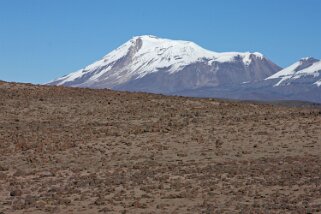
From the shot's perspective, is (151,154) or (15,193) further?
(151,154)

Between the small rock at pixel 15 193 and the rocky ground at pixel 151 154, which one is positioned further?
the small rock at pixel 15 193

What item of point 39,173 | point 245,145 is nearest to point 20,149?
point 39,173

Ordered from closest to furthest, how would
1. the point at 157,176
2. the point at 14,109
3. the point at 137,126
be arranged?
the point at 157,176 < the point at 137,126 < the point at 14,109

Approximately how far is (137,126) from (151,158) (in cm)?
905

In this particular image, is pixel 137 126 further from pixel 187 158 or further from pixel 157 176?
pixel 157 176

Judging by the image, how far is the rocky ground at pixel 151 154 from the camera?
2289 centimetres

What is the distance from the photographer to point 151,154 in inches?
1262

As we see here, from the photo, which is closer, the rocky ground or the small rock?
the rocky ground

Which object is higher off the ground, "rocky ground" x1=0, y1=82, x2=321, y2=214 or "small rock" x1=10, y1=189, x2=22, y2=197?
"rocky ground" x1=0, y1=82, x2=321, y2=214

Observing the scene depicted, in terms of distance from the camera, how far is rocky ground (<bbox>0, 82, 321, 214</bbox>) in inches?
901

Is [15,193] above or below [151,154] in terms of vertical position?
below

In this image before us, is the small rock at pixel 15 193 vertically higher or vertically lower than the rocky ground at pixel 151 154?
lower

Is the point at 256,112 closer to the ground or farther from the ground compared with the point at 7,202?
farther from the ground

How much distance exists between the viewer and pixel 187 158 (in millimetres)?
30938
